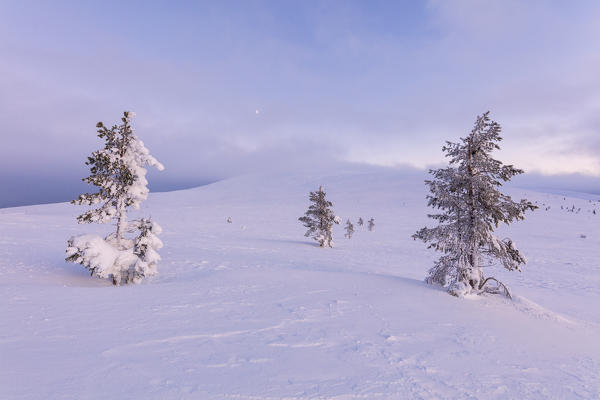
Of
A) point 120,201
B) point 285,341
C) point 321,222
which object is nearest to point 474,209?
point 285,341

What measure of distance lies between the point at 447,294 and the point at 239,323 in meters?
6.91

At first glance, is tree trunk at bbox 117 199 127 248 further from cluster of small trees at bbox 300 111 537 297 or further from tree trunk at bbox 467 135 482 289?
tree trunk at bbox 467 135 482 289

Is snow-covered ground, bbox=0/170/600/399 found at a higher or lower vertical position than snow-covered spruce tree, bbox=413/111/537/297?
lower

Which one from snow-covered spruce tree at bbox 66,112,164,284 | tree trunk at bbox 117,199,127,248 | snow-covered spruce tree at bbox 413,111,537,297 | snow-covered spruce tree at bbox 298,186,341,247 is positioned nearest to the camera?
snow-covered spruce tree at bbox 413,111,537,297

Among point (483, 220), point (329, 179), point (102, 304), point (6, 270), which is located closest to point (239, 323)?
point (102, 304)

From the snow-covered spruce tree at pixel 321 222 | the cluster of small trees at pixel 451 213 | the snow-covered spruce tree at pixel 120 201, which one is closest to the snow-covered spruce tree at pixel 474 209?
the cluster of small trees at pixel 451 213

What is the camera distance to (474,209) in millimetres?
10391

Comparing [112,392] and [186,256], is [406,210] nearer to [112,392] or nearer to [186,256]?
[186,256]

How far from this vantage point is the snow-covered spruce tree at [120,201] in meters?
11.6

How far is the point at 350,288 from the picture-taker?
383 inches

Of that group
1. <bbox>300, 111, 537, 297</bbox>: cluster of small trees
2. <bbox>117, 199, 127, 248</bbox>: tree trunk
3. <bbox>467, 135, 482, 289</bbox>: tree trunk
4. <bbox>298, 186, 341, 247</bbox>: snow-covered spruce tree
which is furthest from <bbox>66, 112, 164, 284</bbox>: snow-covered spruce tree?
<bbox>298, 186, 341, 247</bbox>: snow-covered spruce tree

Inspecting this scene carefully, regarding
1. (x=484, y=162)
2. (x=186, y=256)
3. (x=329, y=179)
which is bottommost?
(x=186, y=256)

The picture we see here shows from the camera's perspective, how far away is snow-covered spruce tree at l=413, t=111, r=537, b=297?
33.0ft

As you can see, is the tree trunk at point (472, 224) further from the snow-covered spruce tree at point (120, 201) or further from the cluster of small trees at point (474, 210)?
the snow-covered spruce tree at point (120, 201)
